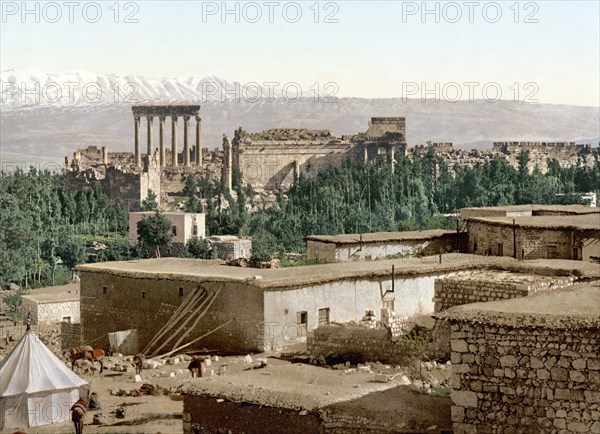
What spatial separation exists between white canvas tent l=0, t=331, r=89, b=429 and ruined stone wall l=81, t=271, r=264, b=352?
137 inches

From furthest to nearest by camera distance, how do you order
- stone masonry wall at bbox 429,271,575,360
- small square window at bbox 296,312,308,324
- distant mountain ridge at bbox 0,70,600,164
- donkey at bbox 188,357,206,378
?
distant mountain ridge at bbox 0,70,600,164
small square window at bbox 296,312,308,324
stone masonry wall at bbox 429,271,575,360
donkey at bbox 188,357,206,378

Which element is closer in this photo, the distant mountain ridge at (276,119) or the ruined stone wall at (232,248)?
the ruined stone wall at (232,248)

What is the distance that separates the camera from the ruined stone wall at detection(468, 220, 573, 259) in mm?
23484

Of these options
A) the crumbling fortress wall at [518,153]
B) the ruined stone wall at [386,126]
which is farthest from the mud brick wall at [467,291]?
the ruined stone wall at [386,126]

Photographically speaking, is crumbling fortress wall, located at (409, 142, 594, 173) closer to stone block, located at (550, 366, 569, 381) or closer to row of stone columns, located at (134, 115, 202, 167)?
row of stone columns, located at (134, 115, 202, 167)

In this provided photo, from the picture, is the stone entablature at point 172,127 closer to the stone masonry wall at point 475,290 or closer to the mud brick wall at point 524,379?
the stone masonry wall at point 475,290

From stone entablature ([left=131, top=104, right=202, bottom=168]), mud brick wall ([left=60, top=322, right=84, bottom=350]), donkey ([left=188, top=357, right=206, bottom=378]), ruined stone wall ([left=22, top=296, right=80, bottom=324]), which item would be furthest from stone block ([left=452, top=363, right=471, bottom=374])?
stone entablature ([left=131, top=104, right=202, bottom=168])

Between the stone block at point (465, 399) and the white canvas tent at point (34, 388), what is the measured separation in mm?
6475

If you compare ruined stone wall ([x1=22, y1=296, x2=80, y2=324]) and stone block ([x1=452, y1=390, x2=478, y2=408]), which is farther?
ruined stone wall ([x1=22, y1=296, x2=80, y2=324])

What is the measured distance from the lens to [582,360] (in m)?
9.79

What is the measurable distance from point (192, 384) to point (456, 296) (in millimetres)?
5890

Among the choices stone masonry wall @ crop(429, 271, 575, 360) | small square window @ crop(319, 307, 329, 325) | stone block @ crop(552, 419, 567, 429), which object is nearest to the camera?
stone block @ crop(552, 419, 567, 429)

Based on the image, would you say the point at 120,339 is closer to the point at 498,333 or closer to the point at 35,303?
the point at 498,333

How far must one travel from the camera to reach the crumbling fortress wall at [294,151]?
84938 mm
